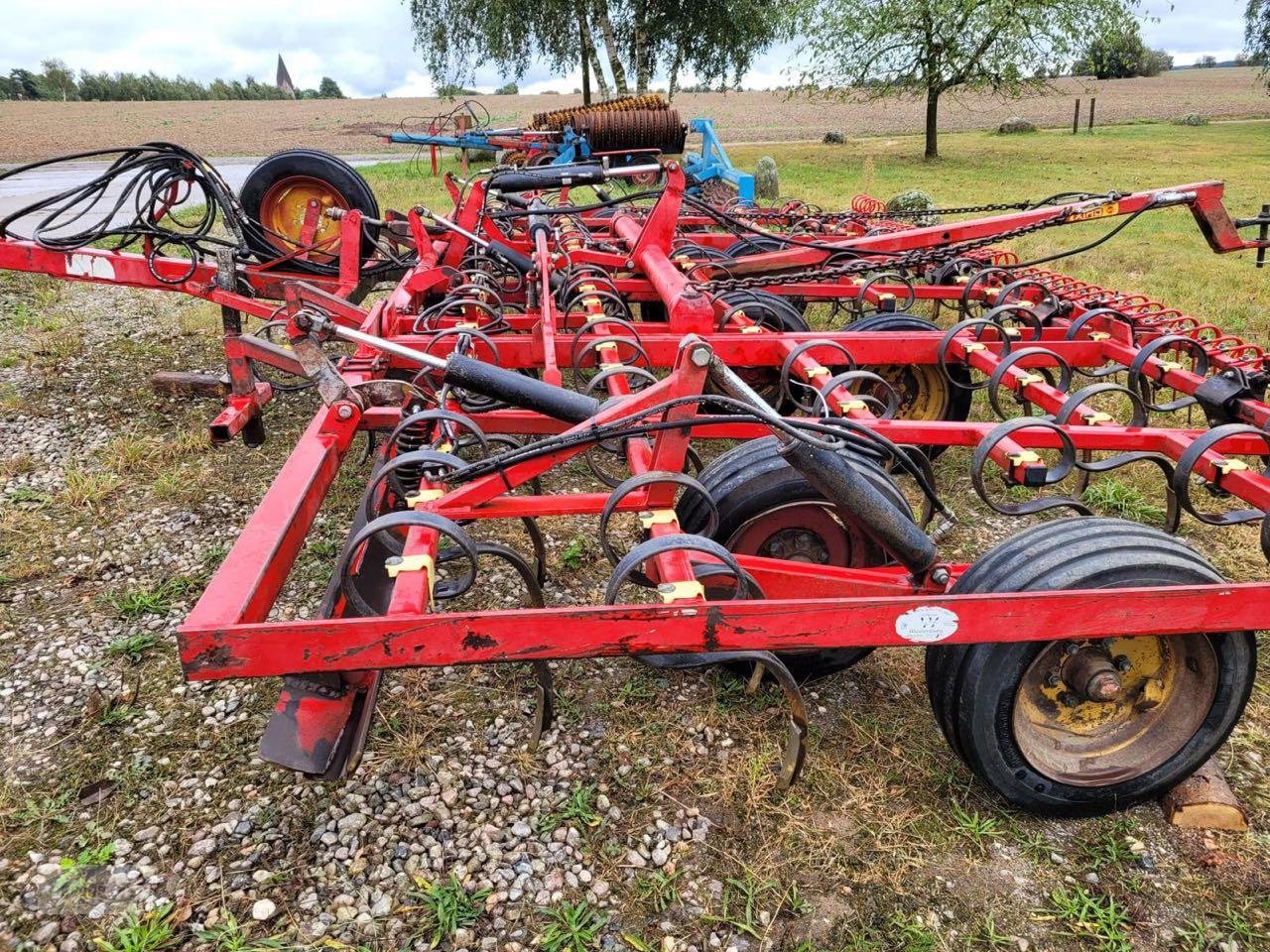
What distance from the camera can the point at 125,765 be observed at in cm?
256

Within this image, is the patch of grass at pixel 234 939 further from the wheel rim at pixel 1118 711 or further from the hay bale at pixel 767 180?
the hay bale at pixel 767 180

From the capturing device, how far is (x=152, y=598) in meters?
3.38

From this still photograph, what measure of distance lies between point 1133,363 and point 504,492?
9.30 feet

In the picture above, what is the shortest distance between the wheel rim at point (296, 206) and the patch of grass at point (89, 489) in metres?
2.45

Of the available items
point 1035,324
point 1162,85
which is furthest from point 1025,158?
point 1162,85

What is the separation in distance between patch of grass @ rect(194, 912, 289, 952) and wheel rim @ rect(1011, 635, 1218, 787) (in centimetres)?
207

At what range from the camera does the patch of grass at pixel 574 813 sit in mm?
2398

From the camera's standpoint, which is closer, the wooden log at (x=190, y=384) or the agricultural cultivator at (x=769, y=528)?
the agricultural cultivator at (x=769, y=528)

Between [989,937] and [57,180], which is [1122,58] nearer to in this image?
[57,180]

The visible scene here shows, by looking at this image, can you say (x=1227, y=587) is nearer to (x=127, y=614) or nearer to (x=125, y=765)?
(x=125, y=765)

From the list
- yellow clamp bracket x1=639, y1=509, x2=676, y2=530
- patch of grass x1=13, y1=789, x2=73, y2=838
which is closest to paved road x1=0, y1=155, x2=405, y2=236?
patch of grass x1=13, y1=789, x2=73, y2=838

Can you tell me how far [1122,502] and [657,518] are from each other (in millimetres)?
3094

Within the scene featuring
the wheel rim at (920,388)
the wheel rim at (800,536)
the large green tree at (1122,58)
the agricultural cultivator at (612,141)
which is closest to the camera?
the wheel rim at (800,536)

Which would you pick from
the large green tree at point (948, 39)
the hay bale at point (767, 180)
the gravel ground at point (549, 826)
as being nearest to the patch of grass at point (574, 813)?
the gravel ground at point (549, 826)
